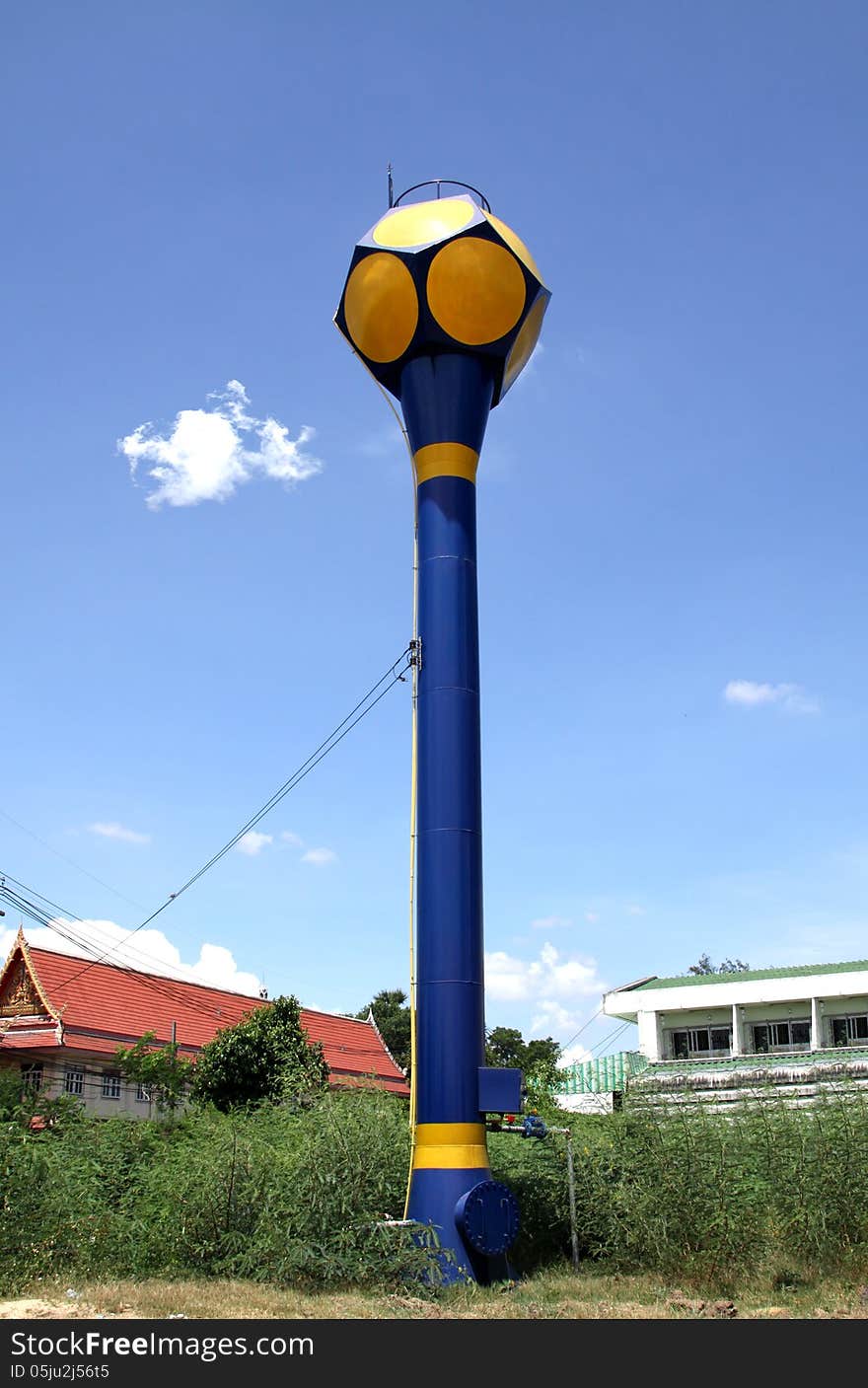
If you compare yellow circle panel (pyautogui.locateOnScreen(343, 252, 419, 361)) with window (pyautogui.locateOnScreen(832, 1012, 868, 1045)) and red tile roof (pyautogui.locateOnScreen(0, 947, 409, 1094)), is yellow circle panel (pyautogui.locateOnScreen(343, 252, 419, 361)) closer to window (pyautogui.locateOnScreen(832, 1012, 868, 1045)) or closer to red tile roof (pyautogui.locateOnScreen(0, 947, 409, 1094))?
red tile roof (pyautogui.locateOnScreen(0, 947, 409, 1094))

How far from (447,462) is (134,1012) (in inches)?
951

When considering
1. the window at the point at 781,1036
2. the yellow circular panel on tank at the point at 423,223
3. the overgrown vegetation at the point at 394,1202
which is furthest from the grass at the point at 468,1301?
the window at the point at 781,1036

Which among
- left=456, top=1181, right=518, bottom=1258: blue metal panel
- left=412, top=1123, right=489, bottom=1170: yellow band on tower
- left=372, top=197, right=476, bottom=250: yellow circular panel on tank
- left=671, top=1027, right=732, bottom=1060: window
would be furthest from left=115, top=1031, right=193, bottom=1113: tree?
left=372, top=197, right=476, bottom=250: yellow circular panel on tank

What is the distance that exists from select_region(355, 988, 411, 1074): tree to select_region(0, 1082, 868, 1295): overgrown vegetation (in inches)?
1740

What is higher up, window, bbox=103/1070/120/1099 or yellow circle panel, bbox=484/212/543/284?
yellow circle panel, bbox=484/212/543/284

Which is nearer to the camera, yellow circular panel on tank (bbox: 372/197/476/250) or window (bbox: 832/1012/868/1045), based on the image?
yellow circular panel on tank (bbox: 372/197/476/250)

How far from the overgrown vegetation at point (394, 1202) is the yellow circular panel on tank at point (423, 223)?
12291mm

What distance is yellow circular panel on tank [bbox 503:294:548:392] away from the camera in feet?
59.7

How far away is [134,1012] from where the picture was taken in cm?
3591

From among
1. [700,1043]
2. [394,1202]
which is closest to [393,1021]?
[700,1043]

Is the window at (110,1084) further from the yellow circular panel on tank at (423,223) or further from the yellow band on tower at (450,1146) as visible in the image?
the yellow circular panel on tank at (423,223)
